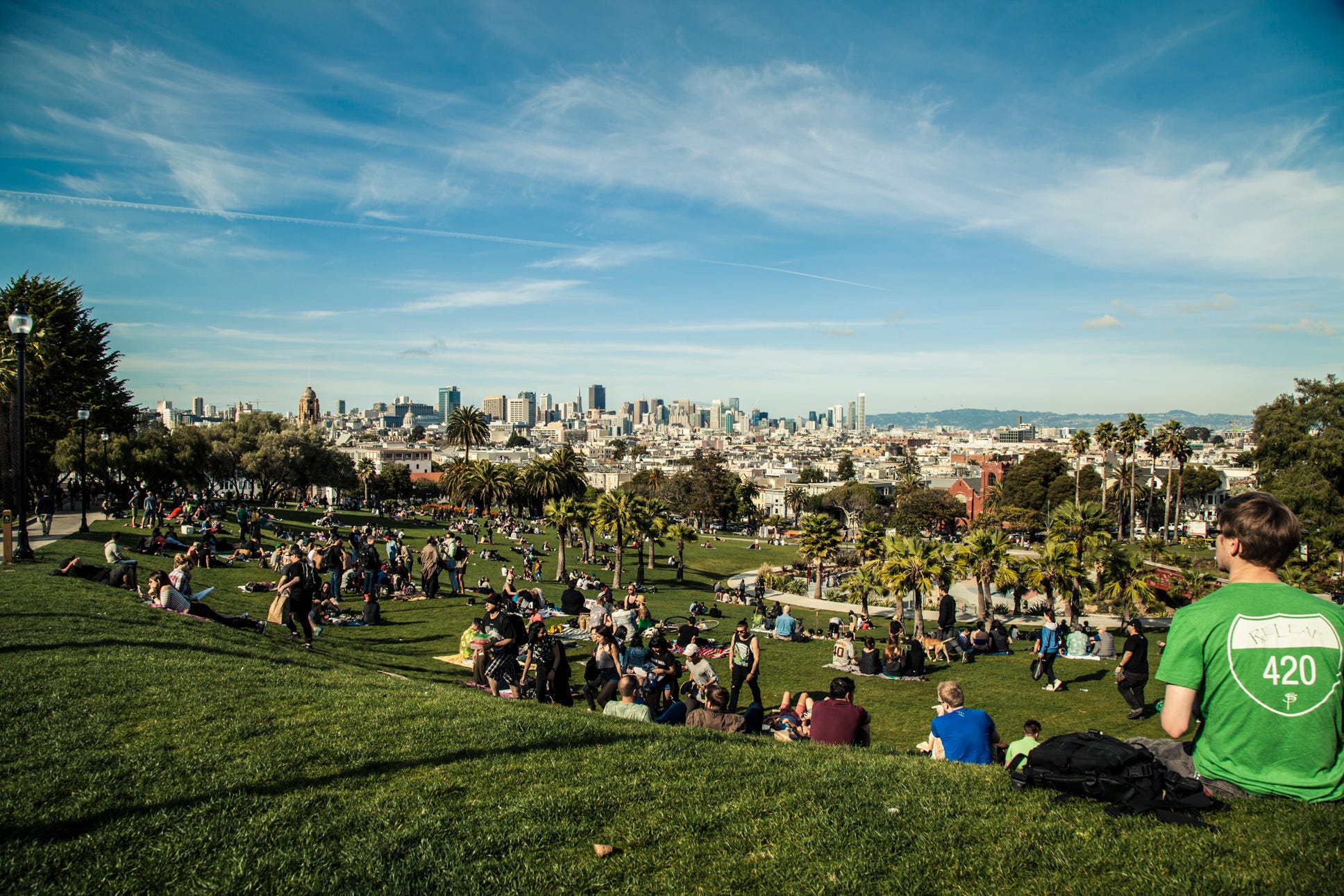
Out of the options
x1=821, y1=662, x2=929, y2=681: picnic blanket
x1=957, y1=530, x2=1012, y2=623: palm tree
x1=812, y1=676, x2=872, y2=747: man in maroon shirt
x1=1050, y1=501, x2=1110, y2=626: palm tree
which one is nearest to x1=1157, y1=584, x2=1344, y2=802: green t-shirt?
x1=812, y1=676, x2=872, y2=747: man in maroon shirt

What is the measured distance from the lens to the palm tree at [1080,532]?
25844mm

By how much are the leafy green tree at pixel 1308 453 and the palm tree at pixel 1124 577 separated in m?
18.7

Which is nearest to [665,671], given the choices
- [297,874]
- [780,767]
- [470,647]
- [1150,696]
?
[780,767]

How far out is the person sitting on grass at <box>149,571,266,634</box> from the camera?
1184 cm

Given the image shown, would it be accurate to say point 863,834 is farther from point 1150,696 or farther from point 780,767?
point 1150,696

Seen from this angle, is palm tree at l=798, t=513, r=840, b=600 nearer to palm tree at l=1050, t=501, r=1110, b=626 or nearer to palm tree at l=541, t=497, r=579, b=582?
palm tree at l=1050, t=501, r=1110, b=626

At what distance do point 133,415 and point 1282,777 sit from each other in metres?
55.6

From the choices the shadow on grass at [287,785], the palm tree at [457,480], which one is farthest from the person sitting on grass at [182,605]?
the palm tree at [457,480]

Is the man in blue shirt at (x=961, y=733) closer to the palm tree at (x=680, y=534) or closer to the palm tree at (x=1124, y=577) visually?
the palm tree at (x=1124, y=577)

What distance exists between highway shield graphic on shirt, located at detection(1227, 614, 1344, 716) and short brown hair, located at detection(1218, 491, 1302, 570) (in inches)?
11.2

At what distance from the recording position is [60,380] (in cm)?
3844

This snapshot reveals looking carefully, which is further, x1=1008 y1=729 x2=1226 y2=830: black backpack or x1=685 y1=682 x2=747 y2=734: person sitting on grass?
x1=685 y1=682 x2=747 y2=734: person sitting on grass

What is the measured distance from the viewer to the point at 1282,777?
3.58 meters

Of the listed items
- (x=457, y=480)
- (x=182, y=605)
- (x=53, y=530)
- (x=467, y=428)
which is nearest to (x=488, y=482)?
(x=457, y=480)
